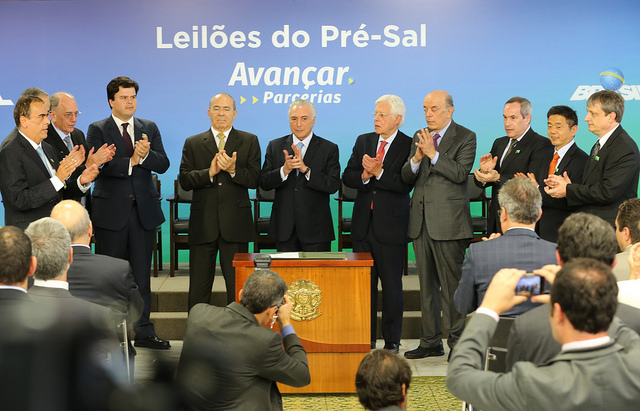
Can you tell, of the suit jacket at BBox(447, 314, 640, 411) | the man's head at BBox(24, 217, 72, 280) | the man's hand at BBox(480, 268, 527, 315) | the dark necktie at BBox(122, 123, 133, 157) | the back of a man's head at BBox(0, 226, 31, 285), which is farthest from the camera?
the dark necktie at BBox(122, 123, 133, 157)

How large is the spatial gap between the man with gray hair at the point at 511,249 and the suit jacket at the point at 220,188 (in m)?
2.64

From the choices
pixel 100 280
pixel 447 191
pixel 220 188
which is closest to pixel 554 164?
pixel 447 191

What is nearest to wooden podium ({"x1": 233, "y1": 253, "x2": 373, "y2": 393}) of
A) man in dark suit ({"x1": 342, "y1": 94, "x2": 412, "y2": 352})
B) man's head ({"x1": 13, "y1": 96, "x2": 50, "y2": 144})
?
man in dark suit ({"x1": 342, "y1": 94, "x2": 412, "y2": 352})

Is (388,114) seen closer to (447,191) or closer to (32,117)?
(447,191)

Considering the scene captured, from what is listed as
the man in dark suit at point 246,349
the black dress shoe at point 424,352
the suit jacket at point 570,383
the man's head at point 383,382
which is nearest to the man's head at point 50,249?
the man in dark suit at point 246,349

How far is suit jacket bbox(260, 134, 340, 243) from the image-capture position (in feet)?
20.2

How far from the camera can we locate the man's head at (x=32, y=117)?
5.61 meters

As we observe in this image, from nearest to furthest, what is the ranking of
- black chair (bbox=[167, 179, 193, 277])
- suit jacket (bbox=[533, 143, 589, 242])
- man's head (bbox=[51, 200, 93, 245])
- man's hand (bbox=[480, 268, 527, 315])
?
man's hand (bbox=[480, 268, 527, 315]) → man's head (bbox=[51, 200, 93, 245]) → suit jacket (bbox=[533, 143, 589, 242]) → black chair (bbox=[167, 179, 193, 277])

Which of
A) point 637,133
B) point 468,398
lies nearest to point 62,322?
point 468,398

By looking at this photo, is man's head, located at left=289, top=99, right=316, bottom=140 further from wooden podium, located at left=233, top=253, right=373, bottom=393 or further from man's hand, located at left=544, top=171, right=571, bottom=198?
man's hand, located at left=544, top=171, right=571, bottom=198

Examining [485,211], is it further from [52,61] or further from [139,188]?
[52,61]

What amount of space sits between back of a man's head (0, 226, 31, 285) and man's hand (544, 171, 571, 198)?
3902 mm

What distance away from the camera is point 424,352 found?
6066 millimetres

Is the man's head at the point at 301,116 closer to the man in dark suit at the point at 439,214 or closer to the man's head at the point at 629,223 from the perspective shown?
the man in dark suit at the point at 439,214
